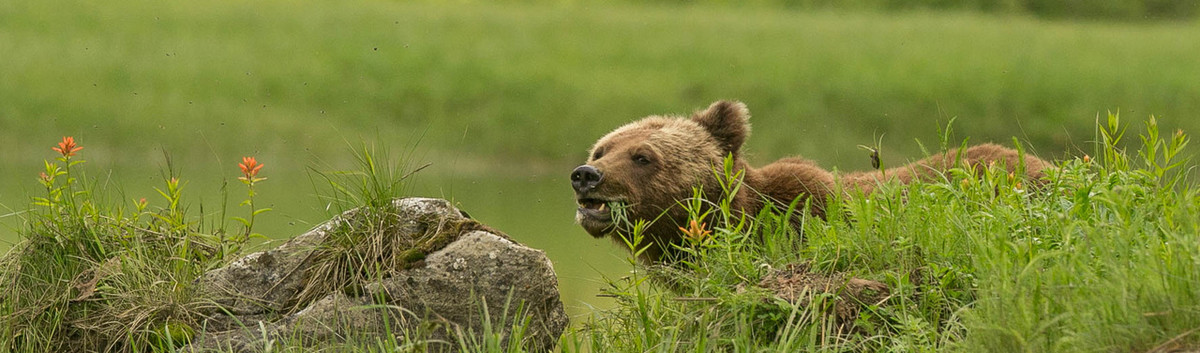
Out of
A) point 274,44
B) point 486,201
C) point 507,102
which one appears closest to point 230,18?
point 274,44

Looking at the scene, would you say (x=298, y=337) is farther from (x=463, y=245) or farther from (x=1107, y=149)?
(x=1107, y=149)

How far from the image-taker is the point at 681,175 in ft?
18.7

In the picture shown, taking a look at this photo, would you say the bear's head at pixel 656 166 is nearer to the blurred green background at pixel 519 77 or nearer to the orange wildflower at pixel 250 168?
the orange wildflower at pixel 250 168

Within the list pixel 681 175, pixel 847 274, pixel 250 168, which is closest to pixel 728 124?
pixel 681 175

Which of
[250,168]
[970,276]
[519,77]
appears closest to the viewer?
[970,276]

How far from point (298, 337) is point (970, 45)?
26579 millimetres

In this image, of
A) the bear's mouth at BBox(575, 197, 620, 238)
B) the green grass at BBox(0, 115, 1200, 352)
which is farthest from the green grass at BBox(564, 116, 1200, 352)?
the bear's mouth at BBox(575, 197, 620, 238)

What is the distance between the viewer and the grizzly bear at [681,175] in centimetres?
538

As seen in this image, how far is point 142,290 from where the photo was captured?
476 centimetres

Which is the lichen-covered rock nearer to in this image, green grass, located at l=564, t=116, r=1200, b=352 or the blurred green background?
green grass, located at l=564, t=116, r=1200, b=352

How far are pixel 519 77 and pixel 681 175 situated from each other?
66.6 ft

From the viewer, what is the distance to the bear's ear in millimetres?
6066

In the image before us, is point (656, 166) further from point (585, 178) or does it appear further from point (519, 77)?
point (519, 77)

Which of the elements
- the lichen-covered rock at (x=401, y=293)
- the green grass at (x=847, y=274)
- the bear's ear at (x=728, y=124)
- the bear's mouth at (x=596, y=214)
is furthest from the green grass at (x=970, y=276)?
the bear's ear at (x=728, y=124)
